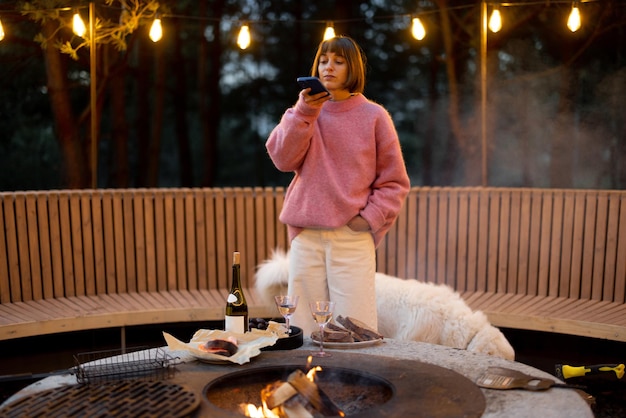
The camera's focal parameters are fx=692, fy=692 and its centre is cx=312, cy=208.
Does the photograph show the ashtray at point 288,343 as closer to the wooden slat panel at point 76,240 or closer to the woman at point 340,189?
the woman at point 340,189

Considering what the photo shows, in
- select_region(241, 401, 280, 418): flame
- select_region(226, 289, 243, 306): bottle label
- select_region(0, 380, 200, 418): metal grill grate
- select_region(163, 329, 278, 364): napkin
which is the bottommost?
select_region(241, 401, 280, 418): flame

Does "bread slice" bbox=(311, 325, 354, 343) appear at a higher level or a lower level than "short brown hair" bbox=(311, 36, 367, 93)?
Result: lower

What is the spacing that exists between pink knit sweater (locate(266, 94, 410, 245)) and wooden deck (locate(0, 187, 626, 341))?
5.18 feet

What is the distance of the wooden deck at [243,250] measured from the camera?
14.8 ft

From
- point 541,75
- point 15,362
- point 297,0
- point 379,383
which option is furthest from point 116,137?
point 379,383

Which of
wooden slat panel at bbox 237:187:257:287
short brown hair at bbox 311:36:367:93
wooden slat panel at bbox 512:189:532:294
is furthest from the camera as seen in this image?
wooden slat panel at bbox 237:187:257:287

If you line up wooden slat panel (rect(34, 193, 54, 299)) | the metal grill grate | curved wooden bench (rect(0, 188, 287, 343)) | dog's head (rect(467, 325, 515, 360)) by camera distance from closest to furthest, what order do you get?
the metal grill grate < dog's head (rect(467, 325, 515, 360)) < curved wooden bench (rect(0, 188, 287, 343)) < wooden slat panel (rect(34, 193, 54, 299))

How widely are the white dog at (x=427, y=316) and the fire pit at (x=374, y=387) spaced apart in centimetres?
118

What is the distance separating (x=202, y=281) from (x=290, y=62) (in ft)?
9.57

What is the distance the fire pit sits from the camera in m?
2.05

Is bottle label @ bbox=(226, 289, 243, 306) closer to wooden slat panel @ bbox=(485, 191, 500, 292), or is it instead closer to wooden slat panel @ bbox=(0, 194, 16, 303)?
wooden slat panel @ bbox=(0, 194, 16, 303)

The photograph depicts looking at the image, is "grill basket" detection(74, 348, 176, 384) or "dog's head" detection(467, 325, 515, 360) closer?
"grill basket" detection(74, 348, 176, 384)

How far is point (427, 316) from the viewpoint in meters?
3.80

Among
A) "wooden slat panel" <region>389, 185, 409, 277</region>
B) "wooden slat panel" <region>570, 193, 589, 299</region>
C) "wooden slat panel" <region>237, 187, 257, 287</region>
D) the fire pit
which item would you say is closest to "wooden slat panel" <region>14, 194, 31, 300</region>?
"wooden slat panel" <region>237, 187, 257, 287</region>
